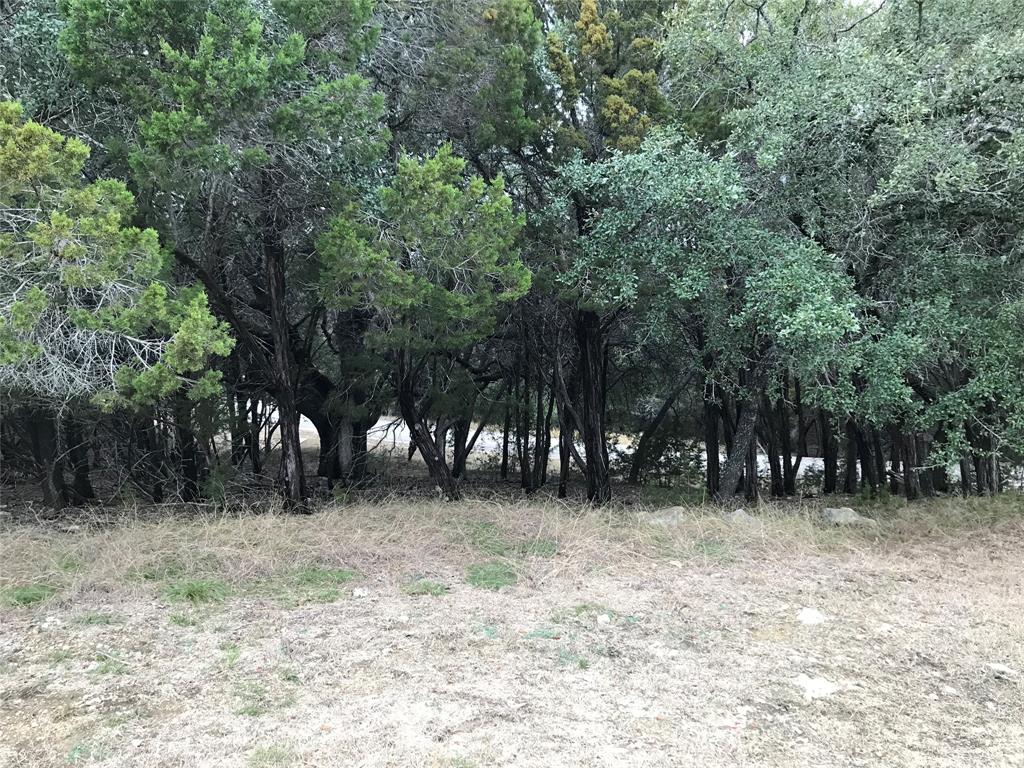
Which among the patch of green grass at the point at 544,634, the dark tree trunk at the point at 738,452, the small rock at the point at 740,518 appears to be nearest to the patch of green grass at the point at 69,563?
the patch of green grass at the point at 544,634

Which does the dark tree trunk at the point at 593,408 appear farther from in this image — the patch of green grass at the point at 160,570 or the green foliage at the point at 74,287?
the patch of green grass at the point at 160,570

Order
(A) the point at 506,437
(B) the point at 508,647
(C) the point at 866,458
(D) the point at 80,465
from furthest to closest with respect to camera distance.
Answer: (A) the point at 506,437
(C) the point at 866,458
(D) the point at 80,465
(B) the point at 508,647

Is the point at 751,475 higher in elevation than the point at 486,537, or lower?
higher

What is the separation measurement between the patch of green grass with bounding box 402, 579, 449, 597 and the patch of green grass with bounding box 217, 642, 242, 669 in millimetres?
1399

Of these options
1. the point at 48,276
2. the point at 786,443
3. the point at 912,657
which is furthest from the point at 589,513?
the point at 786,443

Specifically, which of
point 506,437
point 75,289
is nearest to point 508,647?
point 75,289

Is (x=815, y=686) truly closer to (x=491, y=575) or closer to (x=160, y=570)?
(x=491, y=575)

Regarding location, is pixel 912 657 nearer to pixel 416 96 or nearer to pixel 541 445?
pixel 416 96

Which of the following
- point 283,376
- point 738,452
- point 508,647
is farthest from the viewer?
point 738,452

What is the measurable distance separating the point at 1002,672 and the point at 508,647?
99.5 inches

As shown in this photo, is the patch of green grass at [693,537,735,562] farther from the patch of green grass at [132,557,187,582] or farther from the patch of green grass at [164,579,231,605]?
the patch of green grass at [132,557,187,582]

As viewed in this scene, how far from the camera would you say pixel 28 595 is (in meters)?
4.93

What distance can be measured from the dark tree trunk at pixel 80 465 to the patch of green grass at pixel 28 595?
5.78m

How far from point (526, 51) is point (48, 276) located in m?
5.39
